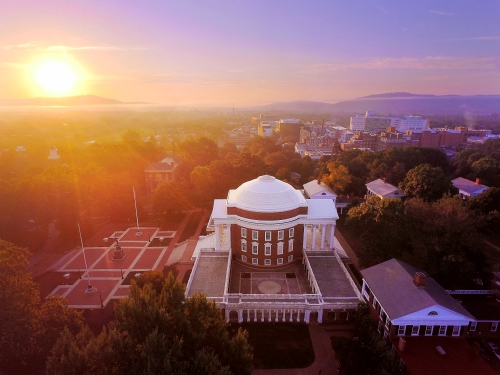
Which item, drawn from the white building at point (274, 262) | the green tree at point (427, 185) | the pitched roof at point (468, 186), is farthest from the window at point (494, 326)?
the pitched roof at point (468, 186)

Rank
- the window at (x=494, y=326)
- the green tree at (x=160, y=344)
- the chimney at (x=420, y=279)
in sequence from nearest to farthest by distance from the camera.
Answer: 1. the green tree at (x=160, y=344)
2. the chimney at (x=420, y=279)
3. the window at (x=494, y=326)

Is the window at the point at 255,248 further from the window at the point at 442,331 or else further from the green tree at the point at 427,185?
the green tree at the point at 427,185

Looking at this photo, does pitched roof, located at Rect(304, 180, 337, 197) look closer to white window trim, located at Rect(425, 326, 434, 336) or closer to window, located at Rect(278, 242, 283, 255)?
window, located at Rect(278, 242, 283, 255)

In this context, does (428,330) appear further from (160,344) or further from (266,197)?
(160,344)

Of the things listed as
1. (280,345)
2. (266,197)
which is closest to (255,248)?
(266,197)

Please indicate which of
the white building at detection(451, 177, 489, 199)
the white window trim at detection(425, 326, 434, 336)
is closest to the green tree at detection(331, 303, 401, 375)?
the white window trim at detection(425, 326, 434, 336)

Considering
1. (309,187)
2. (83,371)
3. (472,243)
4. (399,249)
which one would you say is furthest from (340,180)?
(83,371)
